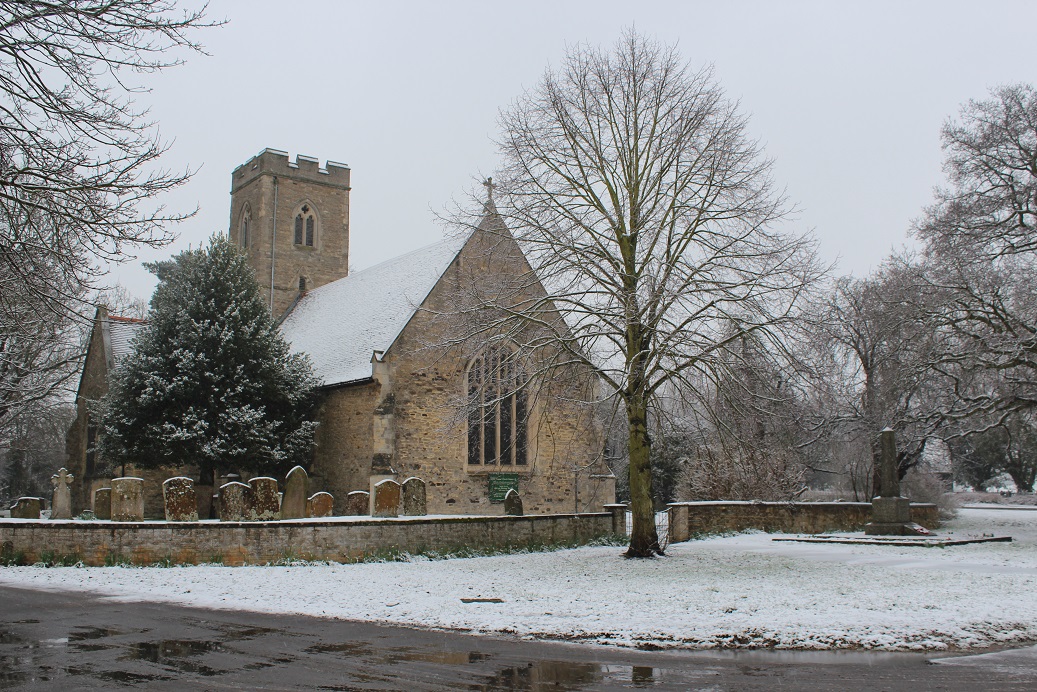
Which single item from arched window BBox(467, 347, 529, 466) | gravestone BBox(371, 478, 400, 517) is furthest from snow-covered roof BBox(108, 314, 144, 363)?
gravestone BBox(371, 478, 400, 517)

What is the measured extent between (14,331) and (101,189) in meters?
13.6

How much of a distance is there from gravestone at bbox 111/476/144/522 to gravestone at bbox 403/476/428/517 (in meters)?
5.04

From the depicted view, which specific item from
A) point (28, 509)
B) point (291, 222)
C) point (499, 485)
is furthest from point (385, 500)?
point (291, 222)

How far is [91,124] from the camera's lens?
8.29 metres

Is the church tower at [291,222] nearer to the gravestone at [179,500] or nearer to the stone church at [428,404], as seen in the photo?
the stone church at [428,404]

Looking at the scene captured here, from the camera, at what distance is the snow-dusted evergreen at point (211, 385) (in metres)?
22.2

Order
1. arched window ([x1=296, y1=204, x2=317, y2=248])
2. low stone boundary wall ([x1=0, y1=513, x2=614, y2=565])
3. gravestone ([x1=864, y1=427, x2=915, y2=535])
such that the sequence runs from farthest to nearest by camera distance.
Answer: arched window ([x1=296, y1=204, x2=317, y2=248])
gravestone ([x1=864, y1=427, x2=915, y2=535])
low stone boundary wall ([x1=0, y1=513, x2=614, y2=565])

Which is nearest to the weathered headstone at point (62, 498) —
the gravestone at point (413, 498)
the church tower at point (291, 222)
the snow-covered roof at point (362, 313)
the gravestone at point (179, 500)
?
the gravestone at point (179, 500)

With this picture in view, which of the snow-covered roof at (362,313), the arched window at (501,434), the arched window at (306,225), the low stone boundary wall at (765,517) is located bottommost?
the low stone boundary wall at (765,517)

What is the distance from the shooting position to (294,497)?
17016 millimetres

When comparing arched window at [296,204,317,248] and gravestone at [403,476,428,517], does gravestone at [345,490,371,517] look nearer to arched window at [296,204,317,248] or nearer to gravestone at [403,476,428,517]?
gravestone at [403,476,428,517]

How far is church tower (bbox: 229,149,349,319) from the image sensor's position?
1344 inches

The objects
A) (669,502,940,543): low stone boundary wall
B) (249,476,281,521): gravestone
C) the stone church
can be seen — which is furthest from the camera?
the stone church

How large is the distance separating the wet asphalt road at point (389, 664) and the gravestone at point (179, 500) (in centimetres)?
679
